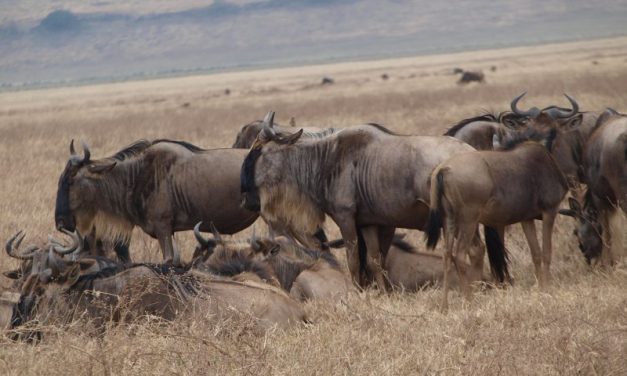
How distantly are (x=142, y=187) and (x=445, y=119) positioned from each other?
1474cm

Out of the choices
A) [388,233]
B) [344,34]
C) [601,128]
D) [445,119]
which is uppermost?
[601,128]

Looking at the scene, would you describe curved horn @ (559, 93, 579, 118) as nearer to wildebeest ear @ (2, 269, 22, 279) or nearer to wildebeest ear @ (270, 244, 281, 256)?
wildebeest ear @ (270, 244, 281, 256)

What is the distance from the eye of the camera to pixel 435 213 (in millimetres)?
7195

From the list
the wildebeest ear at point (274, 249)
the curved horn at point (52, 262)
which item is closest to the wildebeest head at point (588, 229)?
the wildebeest ear at point (274, 249)

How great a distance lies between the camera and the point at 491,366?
5.14 meters

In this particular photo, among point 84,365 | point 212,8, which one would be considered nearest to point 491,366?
point 84,365

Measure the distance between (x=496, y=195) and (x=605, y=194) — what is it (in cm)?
134

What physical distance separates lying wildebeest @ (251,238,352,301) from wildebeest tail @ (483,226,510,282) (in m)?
1.09

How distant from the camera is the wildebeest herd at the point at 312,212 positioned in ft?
21.7

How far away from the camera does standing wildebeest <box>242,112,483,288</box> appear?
25.6 ft

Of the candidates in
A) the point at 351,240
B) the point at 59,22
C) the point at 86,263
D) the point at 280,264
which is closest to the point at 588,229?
the point at 351,240

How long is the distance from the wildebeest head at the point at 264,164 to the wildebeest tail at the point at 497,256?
1.79 m

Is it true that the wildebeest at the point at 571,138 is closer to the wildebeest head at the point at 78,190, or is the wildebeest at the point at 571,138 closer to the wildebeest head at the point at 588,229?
the wildebeest head at the point at 588,229

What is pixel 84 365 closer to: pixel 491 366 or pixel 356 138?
Answer: pixel 491 366
